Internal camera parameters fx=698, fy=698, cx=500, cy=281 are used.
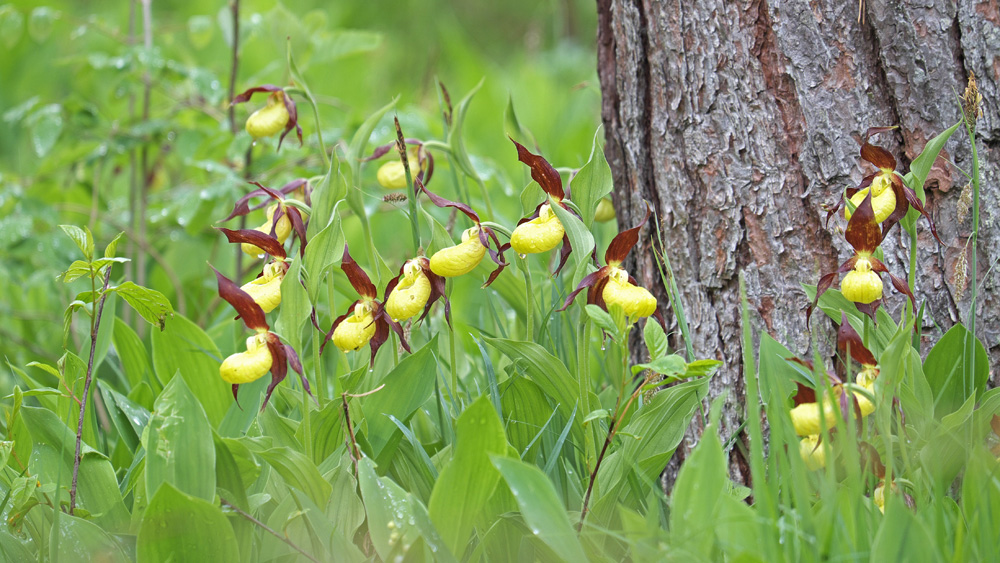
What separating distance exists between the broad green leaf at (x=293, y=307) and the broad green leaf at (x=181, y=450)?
0.11 metres

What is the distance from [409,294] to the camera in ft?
2.36

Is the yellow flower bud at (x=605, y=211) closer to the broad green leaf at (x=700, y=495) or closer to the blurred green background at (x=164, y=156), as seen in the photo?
the blurred green background at (x=164, y=156)

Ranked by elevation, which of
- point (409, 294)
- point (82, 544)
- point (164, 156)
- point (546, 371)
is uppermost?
point (164, 156)

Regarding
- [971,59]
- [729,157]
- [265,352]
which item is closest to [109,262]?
[265,352]

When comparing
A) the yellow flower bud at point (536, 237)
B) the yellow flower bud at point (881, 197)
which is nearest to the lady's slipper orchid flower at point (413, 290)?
the yellow flower bud at point (536, 237)

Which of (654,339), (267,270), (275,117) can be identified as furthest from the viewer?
(275,117)

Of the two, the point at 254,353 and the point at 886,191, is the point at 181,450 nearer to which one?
the point at 254,353

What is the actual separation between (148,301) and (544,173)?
18.0 inches

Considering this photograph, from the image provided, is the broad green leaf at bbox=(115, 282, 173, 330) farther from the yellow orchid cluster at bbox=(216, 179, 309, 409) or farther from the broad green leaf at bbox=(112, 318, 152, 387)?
the broad green leaf at bbox=(112, 318, 152, 387)

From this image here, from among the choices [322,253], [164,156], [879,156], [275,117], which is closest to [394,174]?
[275,117]

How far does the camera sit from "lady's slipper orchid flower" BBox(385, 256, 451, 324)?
716 millimetres

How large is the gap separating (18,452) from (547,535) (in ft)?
2.26

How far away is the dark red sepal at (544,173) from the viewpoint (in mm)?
692

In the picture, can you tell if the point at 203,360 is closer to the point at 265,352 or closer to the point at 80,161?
the point at 265,352
